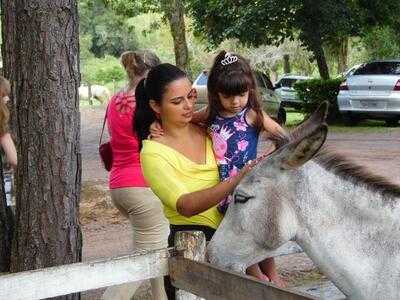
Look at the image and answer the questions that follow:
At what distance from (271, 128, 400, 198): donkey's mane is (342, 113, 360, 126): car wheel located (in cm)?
1655

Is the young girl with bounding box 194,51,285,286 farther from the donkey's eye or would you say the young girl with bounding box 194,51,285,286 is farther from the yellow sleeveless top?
the donkey's eye

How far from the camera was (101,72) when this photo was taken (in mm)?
50562

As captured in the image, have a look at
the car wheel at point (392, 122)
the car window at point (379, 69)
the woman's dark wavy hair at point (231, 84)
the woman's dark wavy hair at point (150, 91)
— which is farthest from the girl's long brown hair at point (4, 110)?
the car wheel at point (392, 122)

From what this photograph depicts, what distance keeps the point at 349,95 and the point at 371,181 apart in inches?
632

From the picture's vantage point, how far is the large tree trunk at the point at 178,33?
17.3m

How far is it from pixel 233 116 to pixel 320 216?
73cm

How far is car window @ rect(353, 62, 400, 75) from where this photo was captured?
18453mm

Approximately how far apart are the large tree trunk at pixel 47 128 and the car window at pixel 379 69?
15229 mm

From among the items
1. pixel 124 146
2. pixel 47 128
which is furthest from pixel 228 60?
pixel 124 146

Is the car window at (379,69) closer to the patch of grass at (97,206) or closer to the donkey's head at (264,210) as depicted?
the patch of grass at (97,206)

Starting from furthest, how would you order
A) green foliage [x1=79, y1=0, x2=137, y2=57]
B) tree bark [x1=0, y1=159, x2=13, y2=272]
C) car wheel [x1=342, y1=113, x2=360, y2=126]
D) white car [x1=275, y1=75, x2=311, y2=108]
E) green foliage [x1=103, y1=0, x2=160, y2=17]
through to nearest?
green foliage [x1=79, y1=0, x2=137, y2=57] → white car [x1=275, y1=75, x2=311, y2=108] → green foliage [x1=103, y1=0, x2=160, y2=17] → car wheel [x1=342, y1=113, x2=360, y2=126] → tree bark [x1=0, y1=159, x2=13, y2=272]

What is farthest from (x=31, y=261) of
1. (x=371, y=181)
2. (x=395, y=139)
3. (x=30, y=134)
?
(x=395, y=139)

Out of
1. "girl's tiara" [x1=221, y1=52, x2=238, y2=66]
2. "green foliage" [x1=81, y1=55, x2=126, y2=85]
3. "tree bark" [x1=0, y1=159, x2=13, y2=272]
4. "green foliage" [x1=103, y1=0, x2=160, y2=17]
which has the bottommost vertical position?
"green foliage" [x1=81, y1=55, x2=126, y2=85]

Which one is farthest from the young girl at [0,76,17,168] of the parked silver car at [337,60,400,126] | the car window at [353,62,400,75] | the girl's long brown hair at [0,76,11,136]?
the car window at [353,62,400,75]
